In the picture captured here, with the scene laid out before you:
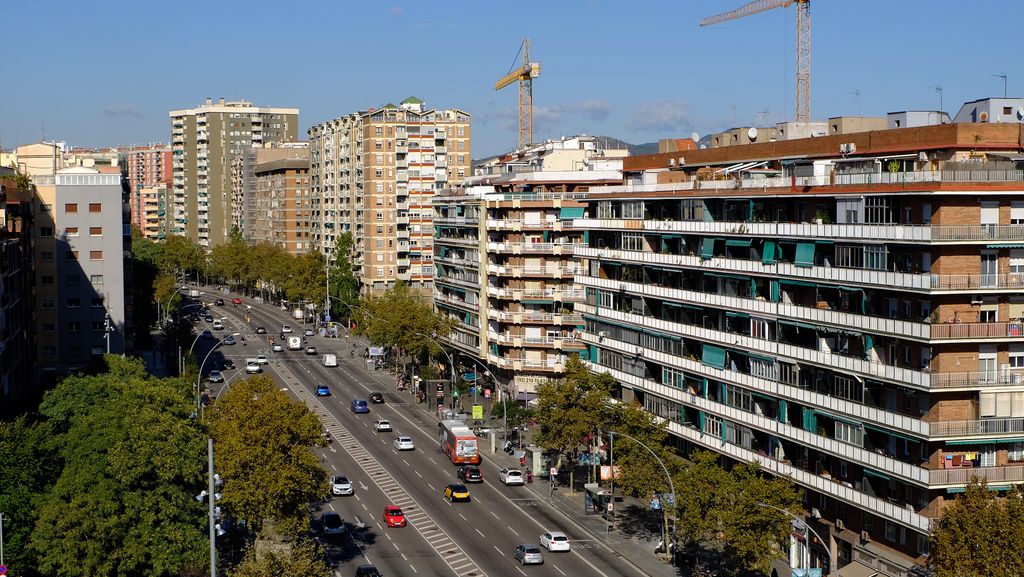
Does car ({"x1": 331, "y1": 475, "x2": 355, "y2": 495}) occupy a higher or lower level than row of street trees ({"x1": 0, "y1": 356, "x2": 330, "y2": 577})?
lower

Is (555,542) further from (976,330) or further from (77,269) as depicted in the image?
(77,269)

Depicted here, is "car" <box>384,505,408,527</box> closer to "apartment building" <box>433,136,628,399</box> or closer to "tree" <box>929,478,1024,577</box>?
"apartment building" <box>433,136,628,399</box>

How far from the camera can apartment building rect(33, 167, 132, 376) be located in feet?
361

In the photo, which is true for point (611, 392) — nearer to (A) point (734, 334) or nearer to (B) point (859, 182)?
(A) point (734, 334)

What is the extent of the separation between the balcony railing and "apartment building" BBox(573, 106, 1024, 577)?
0.22 feet

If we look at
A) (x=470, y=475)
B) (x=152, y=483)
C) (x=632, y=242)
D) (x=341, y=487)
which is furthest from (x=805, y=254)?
(x=341, y=487)

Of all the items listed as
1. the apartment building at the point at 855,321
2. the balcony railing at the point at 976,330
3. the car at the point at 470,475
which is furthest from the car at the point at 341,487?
the balcony railing at the point at 976,330

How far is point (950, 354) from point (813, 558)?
1643 centimetres

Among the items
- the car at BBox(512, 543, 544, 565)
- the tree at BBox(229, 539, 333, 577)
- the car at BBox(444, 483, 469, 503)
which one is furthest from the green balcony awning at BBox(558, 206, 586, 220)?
the tree at BBox(229, 539, 333, 577)

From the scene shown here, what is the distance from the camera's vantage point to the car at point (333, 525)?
7456 centimetres

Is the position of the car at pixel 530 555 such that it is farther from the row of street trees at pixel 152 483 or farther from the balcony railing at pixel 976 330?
the balcony railing at pixel 976 330

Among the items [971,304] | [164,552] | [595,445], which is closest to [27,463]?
[164,552]

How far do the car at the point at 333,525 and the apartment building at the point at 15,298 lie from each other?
24.0 m

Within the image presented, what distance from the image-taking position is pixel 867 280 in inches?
2370
